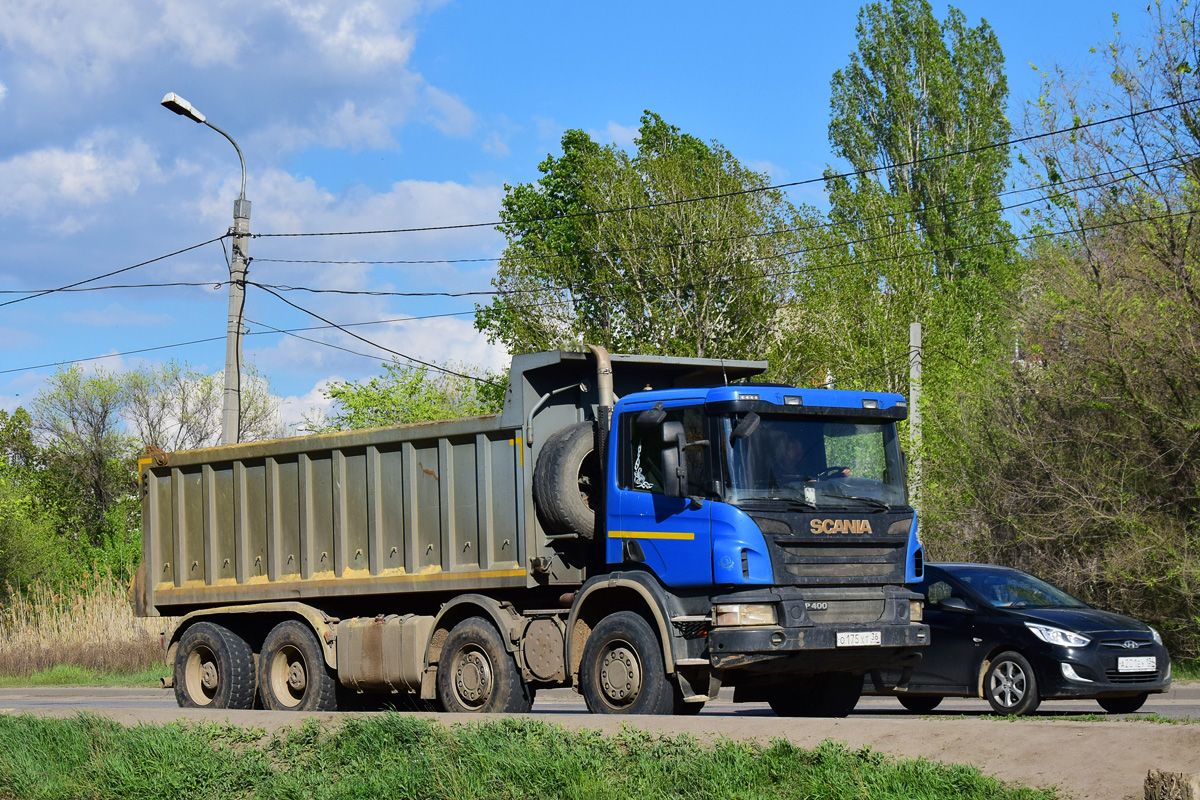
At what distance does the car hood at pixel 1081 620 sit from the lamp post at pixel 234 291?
1206cm

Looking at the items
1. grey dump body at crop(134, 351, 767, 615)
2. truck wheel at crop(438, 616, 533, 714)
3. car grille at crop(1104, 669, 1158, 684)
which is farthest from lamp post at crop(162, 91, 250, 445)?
car grille at crop(1104, 669, 1158, 684)

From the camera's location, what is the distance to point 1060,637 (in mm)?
11984

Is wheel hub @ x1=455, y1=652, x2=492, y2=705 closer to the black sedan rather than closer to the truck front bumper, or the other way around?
the truck front bumper

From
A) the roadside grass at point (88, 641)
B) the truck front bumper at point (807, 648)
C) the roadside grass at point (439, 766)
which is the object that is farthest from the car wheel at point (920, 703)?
the roadside grass at point (88, 641)

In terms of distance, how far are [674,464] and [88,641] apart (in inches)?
747

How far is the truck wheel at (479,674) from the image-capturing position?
11.5 m

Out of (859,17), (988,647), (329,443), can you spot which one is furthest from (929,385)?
(859,17)

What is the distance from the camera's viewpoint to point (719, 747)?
7.52 meters

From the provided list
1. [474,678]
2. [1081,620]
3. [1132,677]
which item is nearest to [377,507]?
[474,678]

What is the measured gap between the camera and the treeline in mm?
17875

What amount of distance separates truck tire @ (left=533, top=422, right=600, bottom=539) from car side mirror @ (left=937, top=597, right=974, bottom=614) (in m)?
3.96

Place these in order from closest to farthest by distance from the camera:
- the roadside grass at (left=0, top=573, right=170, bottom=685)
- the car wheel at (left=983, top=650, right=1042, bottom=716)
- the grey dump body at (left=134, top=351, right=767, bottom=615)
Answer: the grey dump body at (left=134, top=351, right=767, bottom=615)
the car wheel at (left=983, top=650, right=1042, bottom=716)
the roadside grass at (left=0, top=573, right=170, bottom=685)

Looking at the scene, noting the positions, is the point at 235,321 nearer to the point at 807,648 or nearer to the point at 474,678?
the point at 474,678

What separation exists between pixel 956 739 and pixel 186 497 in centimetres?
1057
